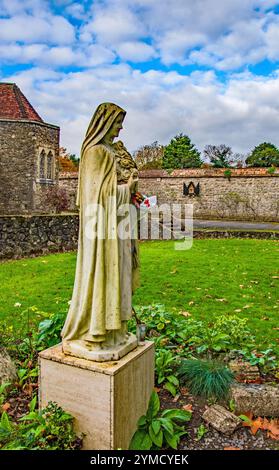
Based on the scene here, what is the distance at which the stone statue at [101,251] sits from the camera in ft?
9.76

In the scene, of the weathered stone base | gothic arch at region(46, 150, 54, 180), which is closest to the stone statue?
the weathered stone base

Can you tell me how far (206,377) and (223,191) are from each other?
26.3 meters

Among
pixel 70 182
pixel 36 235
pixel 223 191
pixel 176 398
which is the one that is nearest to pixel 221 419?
pixel 176 398

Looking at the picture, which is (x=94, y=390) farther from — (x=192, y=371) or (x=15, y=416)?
(x=192, y=371)

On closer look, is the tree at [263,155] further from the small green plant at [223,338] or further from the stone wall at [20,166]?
the small green plant at [223,338]

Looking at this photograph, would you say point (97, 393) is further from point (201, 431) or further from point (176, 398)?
point (176, 398)

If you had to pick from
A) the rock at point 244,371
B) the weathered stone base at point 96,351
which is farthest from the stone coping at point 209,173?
the weathered stone base at point 96,351

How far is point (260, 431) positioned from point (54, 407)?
6.16ft

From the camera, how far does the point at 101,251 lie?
9.73 feet

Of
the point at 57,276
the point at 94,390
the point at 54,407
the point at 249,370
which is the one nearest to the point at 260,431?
the point at 249,370

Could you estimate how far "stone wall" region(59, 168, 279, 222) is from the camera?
90.9 feet

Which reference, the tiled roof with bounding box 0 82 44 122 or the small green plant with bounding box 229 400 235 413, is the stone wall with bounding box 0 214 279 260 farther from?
the tiled roof with bounding box 0 82 44 122

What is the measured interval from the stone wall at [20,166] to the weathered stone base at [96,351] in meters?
22.6
